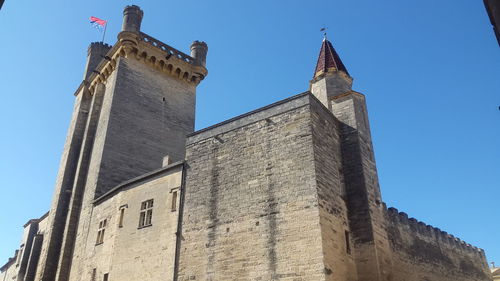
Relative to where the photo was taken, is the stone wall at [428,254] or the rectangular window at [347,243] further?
the stone wall at [428,254]

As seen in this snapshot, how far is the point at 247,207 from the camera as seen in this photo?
12672 millimetres

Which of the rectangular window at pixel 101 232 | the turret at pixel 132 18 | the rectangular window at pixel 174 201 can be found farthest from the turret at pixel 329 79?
the turret at pixel 132 18

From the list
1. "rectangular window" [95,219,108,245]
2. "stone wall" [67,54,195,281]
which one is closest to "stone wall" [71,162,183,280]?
"rectangular window" [95,219,108,245]

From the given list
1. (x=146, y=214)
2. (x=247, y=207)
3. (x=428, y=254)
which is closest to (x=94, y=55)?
(x=146, y=214)

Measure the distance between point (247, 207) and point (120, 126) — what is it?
1069 cm

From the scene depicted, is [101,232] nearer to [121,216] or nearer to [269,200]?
[121,216]

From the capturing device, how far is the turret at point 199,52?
25.5 meters

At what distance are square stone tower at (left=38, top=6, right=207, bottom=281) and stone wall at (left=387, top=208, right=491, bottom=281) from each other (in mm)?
11862

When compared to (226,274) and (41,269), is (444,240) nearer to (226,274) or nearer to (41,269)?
(226,274)

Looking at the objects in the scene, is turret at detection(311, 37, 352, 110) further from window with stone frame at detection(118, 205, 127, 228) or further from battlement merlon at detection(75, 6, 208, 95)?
battlement merlon at detection(75, 6, 208, 95)

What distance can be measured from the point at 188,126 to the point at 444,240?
13962 mm

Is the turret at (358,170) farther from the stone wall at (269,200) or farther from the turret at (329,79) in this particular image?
the stone wall at (269,200)

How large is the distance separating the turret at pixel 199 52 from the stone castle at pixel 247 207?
16.4ft

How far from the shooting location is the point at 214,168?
1416cm
